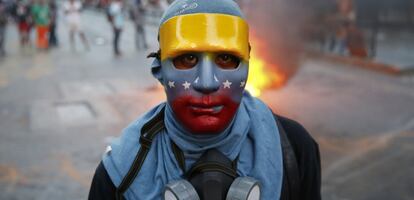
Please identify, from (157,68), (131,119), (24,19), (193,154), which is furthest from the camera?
(24,19)

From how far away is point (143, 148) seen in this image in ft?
5.61

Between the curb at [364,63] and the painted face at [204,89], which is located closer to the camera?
the painted face at [204,89]

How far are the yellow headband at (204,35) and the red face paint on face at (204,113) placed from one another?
0.51 ft

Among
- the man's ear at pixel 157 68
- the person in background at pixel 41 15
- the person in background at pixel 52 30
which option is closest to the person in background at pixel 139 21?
the person in background at pixel 41 15

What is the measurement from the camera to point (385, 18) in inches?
661

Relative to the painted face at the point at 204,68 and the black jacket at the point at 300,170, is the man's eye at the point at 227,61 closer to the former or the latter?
the painted face at the point at 204,68

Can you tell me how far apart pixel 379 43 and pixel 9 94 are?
9866mm

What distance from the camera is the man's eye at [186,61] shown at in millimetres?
1686

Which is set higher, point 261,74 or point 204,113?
point 204,113

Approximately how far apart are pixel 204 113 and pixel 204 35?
0.25 meters

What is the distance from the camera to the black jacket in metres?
1.75

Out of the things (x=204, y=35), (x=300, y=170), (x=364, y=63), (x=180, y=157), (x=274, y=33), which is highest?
(x=204, y=35)

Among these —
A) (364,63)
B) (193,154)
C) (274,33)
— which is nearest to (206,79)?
(193,154)

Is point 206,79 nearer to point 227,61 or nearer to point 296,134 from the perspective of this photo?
point 227,61
